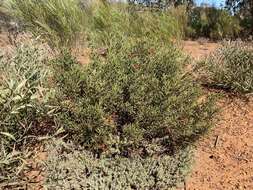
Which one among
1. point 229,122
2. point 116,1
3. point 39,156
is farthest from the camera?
A: point 116,1

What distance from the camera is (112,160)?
4730 millimetres

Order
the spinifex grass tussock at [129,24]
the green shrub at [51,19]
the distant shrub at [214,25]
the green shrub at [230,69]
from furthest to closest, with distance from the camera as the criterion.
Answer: the distant shrub at [214,25], the spinifex grass tussock at [129,24], the green shrub at [51,19], the green shrub at [230,69]

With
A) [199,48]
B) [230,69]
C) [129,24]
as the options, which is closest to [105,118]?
[230,69]

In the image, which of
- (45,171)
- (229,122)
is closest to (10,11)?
(229,122)

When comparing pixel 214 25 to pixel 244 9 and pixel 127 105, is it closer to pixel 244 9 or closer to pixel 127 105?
pixel 244 9

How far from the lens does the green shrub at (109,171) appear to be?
449 cm

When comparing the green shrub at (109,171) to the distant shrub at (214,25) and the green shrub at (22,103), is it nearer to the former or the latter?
the green shrub at (22,103)

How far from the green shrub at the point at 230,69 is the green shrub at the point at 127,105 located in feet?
5.72

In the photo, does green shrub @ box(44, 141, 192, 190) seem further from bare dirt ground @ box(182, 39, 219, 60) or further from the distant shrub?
the distant shrub

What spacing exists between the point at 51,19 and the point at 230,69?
2.61 m

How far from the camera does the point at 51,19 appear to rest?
795 centimetres

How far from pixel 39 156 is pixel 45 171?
1.25 ft

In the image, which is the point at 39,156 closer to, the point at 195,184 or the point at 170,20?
the point at 195,184

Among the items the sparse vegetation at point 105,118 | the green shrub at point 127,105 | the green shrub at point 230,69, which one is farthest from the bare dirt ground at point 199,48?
the green shrub at point 127,105
